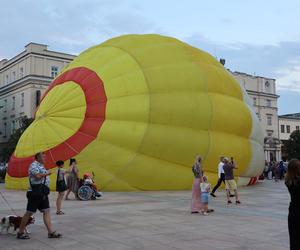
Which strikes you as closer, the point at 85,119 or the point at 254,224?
the point at 254,224

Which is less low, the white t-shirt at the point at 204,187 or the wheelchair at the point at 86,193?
the white t-shirt at the point at 204,187

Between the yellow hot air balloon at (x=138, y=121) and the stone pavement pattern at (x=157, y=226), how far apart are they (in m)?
2.90

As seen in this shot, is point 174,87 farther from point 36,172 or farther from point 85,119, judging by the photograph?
point 36,172

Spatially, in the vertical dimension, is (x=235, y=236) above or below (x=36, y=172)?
below

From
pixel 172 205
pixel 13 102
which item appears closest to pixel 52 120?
pixel 172 205

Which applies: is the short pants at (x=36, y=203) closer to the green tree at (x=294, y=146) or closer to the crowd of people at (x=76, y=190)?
the crowd of people at (x=76, y=190)

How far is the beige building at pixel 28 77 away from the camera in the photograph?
5547 centimetres

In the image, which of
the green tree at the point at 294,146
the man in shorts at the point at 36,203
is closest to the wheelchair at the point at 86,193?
the man in shorts at the point at 36,203

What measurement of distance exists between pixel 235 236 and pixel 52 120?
11312mm

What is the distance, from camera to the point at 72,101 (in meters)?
18.0

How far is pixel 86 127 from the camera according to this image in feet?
57.4

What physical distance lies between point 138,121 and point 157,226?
816 centimetres

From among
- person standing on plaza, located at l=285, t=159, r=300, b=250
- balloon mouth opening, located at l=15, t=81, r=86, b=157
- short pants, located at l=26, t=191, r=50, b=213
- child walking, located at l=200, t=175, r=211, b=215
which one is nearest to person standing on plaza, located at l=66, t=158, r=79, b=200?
balloon mouth opening, located at l=15, t=81, r=86, b=157

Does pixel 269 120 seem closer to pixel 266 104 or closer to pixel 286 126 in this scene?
pixel 266 104
